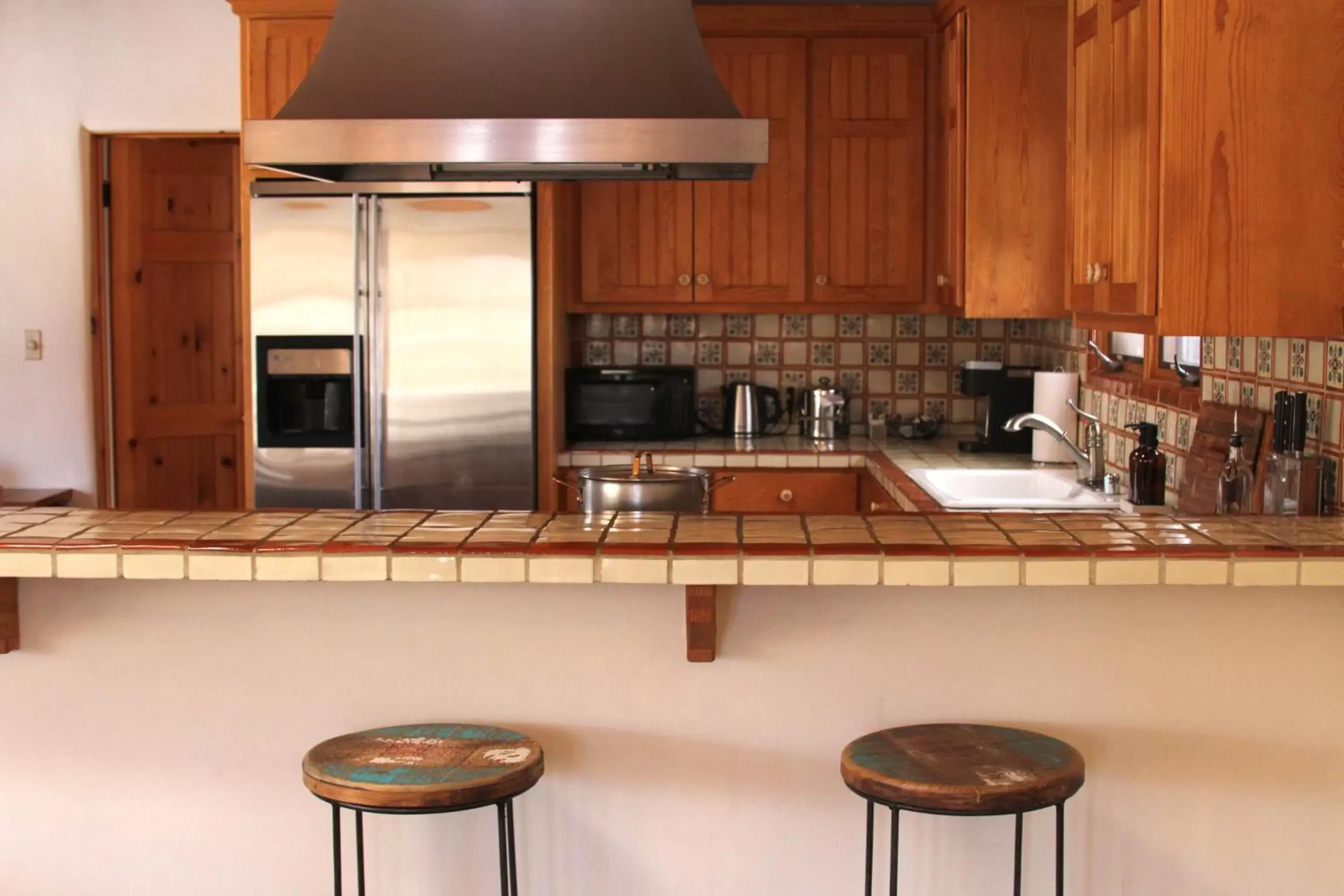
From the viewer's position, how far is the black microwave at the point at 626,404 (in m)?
5.03

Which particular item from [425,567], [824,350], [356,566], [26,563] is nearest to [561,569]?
[425,567]

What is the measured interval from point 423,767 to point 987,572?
92cm

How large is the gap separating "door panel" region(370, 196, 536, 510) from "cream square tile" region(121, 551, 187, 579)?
238 cm

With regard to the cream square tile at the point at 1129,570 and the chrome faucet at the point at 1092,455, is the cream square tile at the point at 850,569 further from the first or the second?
the chrome faucet at the point at 1092,455

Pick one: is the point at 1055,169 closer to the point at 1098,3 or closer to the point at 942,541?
the point at 1098,3

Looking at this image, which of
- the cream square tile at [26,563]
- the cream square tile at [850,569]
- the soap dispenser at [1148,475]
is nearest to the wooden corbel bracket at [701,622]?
the cream square tile at [850,569]

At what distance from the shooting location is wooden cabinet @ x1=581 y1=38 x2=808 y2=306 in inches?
197

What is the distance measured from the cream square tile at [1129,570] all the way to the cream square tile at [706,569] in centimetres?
56

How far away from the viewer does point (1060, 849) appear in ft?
7.47

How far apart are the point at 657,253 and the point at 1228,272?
9.11ft

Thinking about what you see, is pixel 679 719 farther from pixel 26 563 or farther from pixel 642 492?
pixel 26 563

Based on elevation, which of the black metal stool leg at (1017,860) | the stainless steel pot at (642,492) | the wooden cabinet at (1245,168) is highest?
the wooden cabinet at (1245,168)

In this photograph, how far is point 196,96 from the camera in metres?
5.32

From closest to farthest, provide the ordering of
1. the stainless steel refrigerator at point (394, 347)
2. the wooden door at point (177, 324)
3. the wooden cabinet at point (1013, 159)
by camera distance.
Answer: the wooden cabinet at point (1013, 159) < the stainless steel refrigerator at point (394, 347) < the wooden door at point (177, 324)
